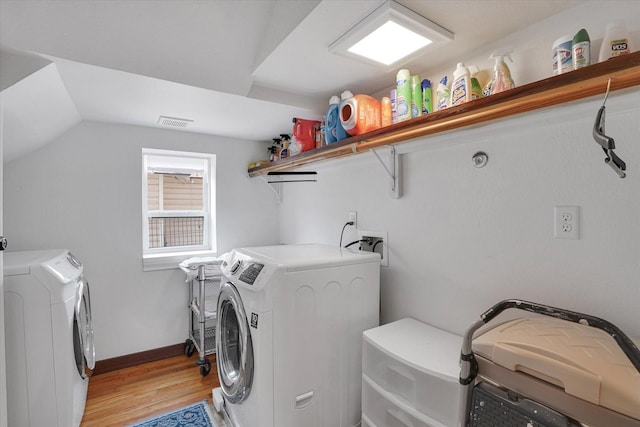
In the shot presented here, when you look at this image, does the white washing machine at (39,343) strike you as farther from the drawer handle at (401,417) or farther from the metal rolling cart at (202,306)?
the drawer handle at (401,417)

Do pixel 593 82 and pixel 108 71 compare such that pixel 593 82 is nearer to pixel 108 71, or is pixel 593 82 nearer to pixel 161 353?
pixel 108 71

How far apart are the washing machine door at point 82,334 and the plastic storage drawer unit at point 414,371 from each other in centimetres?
166

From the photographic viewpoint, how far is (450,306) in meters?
1.61

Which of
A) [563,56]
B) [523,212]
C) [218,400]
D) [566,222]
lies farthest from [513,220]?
[218,400]

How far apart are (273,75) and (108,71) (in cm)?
89

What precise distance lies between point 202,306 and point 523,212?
233 cm

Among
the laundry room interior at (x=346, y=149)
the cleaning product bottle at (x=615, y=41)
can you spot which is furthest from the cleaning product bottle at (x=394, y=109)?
the cleaning product bottle at (x=615, y=41)

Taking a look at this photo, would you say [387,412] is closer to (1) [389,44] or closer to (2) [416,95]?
(2) [416,95]

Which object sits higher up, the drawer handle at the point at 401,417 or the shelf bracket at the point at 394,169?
the shelf bracket at the point at 394,169

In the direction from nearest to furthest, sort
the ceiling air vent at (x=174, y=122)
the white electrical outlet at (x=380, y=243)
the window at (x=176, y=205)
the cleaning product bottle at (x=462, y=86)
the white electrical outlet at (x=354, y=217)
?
the cleaning product bottle at (x=462, y=86), the white electrical outlet at (x=380, y=243), the white electrical outlet at (x=354, y=217), the ceiling air vent at (x=174, y=122), the window at (x=176, y=205)

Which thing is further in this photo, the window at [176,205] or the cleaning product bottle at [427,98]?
the window at [176,205]

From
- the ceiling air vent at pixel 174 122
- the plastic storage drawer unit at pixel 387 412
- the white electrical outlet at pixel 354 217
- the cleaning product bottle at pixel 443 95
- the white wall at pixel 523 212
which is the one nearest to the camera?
the white wall at pixel 523 212

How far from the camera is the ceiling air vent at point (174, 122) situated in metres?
2.47

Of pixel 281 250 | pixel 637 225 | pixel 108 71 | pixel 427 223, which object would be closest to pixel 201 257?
pixel 281 250
